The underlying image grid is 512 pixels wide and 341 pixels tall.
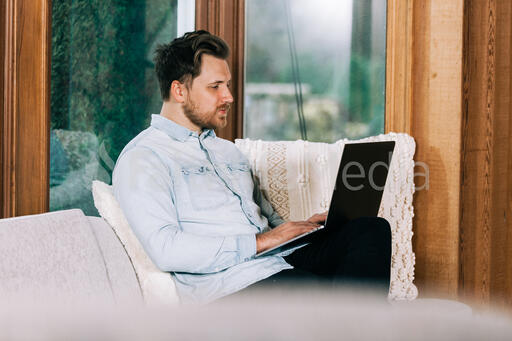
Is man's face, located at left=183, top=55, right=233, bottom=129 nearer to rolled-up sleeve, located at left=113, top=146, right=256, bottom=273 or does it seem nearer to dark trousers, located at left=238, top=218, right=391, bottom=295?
rolled-up sleeve, located at left=113, top=146, right=256, bottom=273

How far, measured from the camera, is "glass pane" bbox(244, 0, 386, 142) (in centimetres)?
214

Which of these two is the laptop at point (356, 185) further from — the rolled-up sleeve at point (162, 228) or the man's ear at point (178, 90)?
the man's ear at point (178, 90)

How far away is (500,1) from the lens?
2.18m

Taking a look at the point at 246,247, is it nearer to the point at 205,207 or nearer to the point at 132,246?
the point at 205,207

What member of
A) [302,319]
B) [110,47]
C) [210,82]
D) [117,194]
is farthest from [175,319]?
[110,47]

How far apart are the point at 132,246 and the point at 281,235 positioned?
0.38 meters

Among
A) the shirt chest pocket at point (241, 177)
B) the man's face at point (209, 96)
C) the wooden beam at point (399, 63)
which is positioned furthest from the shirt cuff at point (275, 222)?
the wooden beam at point (399, 63)

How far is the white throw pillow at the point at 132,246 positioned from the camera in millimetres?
1302

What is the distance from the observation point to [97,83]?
72.1 inches

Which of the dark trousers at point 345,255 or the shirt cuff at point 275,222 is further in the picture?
the shirt cuff at point 275,222

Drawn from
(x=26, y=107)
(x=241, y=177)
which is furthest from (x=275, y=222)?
(x=26, y=107)

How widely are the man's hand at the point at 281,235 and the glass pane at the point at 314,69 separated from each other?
769 millimetres

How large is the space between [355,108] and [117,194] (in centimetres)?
117

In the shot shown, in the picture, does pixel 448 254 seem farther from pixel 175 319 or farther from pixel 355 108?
pixel 175 319
